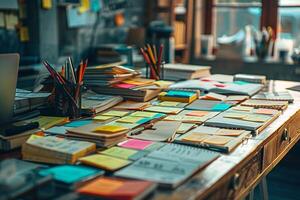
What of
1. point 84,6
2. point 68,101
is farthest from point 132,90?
point 84,6

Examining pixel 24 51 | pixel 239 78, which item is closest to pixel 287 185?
pixel 239 78

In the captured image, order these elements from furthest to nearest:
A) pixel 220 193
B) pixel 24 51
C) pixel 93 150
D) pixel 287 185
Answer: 1. pixel 24 51
2. pixel 287 185
3. pixel 93 150
4. pixel 220 193

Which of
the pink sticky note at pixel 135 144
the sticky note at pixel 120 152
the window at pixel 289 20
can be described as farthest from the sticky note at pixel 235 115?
the window at pixel 289 20

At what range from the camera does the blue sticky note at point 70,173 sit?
1.20 meters

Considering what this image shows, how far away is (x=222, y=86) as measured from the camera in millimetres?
2521

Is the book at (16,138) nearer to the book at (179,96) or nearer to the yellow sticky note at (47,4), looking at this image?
the book at (179,96)

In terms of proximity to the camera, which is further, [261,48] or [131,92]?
[261,48]

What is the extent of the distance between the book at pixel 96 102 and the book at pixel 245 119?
47 cm

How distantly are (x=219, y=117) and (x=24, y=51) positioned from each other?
2189mm

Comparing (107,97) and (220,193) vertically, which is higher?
(107,97)

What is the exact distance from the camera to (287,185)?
3.12 metres

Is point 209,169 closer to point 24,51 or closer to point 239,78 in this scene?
point 239,78

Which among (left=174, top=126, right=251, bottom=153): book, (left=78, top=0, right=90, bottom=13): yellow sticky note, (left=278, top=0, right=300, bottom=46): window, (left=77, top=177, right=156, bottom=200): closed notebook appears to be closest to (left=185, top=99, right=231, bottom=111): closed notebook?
(left=174, top=126, right=251, bottom=153): book

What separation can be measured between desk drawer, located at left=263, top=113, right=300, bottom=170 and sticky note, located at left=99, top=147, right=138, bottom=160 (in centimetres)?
54
